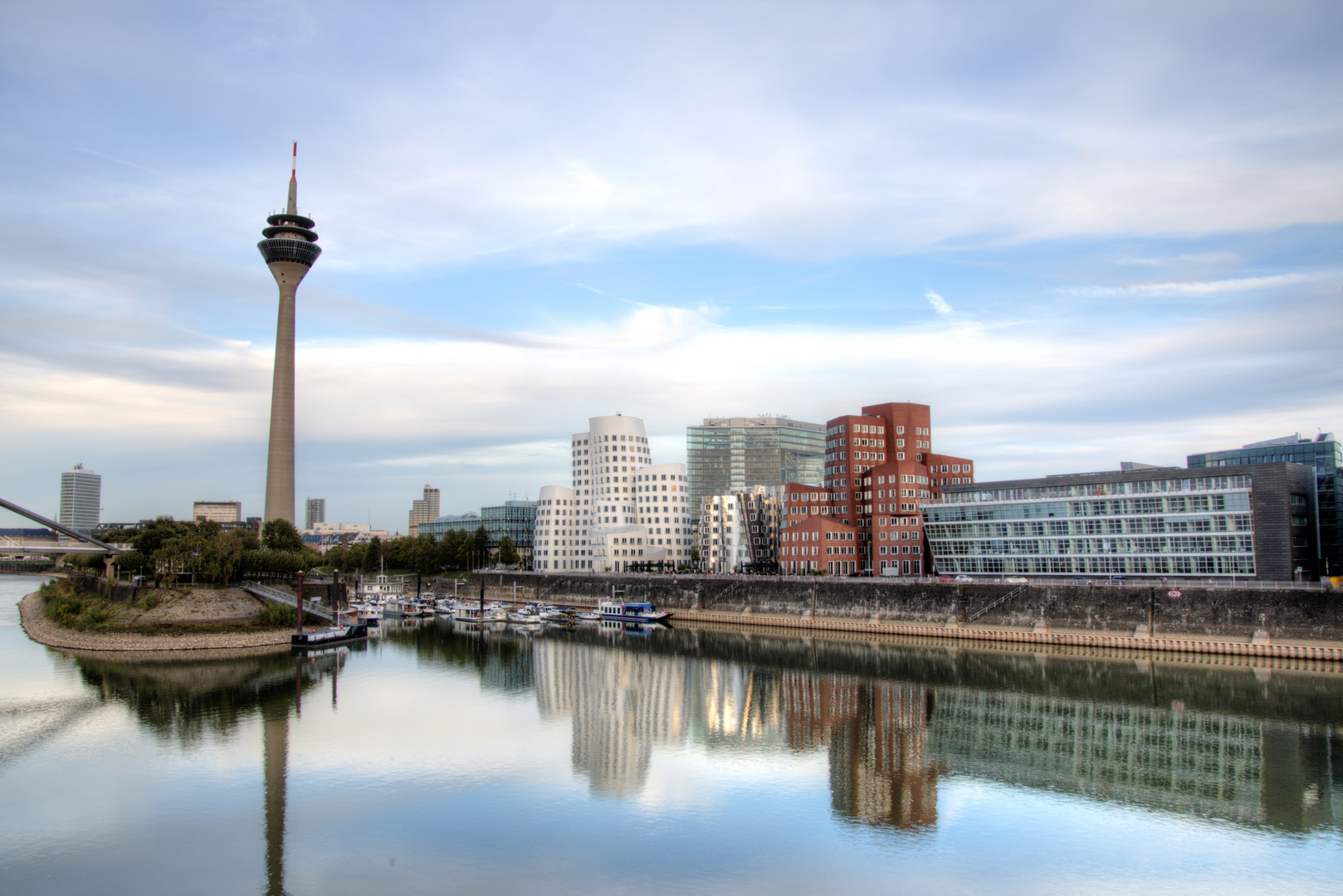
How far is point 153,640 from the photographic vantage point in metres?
72.2

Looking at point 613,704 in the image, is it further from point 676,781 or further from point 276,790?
point 276,790

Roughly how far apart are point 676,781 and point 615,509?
105 meters

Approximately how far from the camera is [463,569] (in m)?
158

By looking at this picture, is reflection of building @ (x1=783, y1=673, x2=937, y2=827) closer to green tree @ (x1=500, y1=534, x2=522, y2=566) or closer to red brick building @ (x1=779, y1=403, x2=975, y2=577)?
red brick building @ (x1=779, y1=403, x2=975, y2=577)

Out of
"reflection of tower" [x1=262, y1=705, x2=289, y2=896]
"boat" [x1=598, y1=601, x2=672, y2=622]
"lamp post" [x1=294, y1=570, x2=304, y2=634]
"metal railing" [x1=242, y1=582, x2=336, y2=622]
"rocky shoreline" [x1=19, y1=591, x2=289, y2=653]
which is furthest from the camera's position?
"boat" [x1=598, y1=601, x2=672, y2=622]

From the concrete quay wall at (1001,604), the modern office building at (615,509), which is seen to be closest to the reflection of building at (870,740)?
the concrete quay wall at (1001,604)

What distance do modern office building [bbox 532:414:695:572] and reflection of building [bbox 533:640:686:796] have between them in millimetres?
57355

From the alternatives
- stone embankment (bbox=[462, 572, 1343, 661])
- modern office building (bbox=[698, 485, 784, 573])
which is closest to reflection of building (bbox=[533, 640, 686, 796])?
stone embankment (bbox=[462, 572, 1343, 661])

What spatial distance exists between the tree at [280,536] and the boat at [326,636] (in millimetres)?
31118

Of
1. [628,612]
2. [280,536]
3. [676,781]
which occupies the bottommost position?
[676,781]

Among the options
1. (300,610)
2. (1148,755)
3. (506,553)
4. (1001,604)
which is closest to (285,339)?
(506,553)

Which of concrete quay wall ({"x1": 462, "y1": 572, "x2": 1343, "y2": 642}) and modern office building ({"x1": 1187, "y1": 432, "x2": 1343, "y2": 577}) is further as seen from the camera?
modern office building ({"x1": 1187, "y1": 432, "x2": 1343, "y2": 577})

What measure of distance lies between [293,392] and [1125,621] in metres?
113

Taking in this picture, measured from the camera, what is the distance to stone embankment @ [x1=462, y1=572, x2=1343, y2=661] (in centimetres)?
6469
